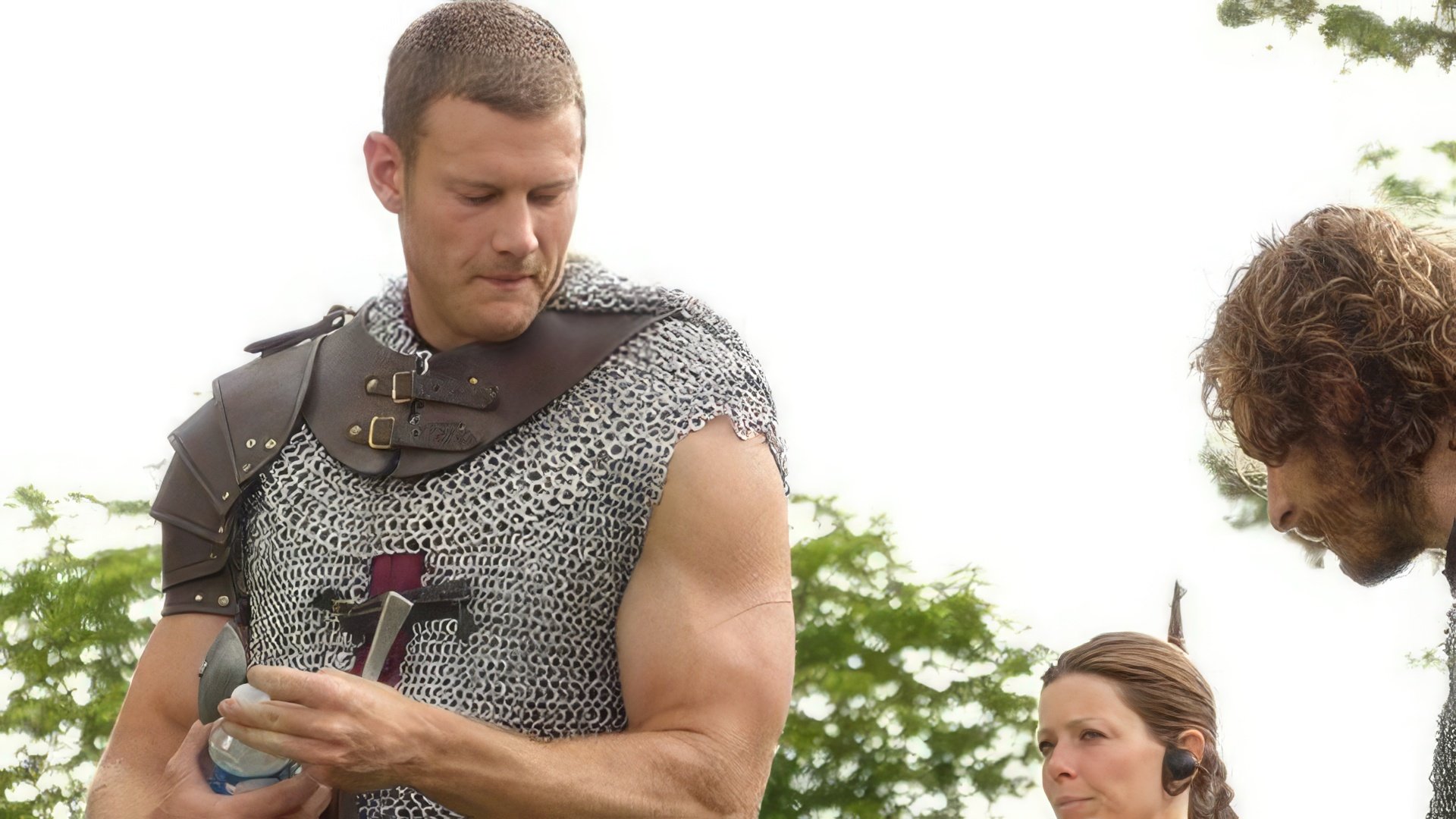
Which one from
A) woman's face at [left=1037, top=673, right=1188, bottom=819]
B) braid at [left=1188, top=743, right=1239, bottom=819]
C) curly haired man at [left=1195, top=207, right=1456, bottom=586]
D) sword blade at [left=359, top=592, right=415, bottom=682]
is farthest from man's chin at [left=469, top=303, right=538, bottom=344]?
braid at [left=1188, top=743, right=1239, bottom=819]

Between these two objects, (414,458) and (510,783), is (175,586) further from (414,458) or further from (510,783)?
(510,783)

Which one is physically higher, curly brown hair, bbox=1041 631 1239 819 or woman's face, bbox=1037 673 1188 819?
curly brown hair, bbox=1041 631 1239 819

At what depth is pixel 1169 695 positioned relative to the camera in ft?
13.8

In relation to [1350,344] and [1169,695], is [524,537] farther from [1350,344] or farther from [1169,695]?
[1169,695]

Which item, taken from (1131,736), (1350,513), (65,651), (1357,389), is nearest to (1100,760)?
(1131,736)

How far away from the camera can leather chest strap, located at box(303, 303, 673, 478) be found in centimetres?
313

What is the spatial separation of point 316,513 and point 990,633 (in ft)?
14.4

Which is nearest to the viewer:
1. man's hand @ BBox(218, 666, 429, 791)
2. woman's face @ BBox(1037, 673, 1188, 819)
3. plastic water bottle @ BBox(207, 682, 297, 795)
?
man's hand @ BBox(218, 666, 429, 791)

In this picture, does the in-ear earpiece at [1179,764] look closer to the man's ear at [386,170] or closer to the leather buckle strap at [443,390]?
the leather buckle strap at [443,390]

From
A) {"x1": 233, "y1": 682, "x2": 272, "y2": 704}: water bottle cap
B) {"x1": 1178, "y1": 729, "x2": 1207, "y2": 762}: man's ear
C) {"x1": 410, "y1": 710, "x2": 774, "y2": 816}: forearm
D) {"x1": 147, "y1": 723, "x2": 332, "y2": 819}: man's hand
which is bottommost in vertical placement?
{"x1": 147, "y1": 723, "x2": 332, "y2": 819}: man's hand

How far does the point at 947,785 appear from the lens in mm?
6914

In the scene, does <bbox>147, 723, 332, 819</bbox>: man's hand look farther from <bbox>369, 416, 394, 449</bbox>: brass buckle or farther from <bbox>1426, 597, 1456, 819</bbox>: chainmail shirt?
<bbox>1426, 597, 1456, 819</bbox>: chainmail shirt

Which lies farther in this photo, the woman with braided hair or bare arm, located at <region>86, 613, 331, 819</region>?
the woman with braided hair

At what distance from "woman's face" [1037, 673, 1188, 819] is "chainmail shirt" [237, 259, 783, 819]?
146 centimetres
